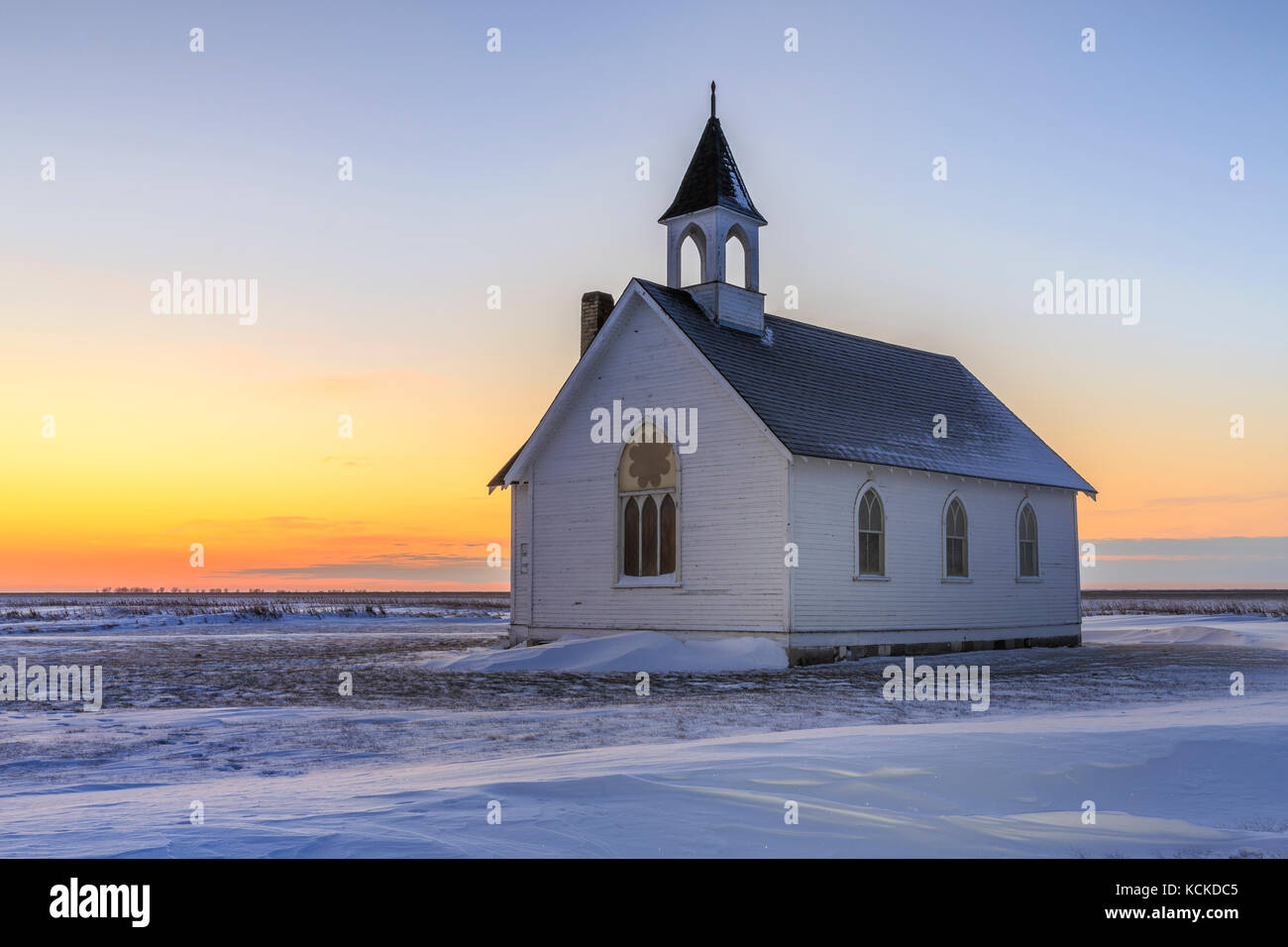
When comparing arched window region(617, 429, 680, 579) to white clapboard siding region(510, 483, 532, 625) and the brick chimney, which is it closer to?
white clapboard siding region(510, 483, 532, 625)

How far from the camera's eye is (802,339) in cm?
2817

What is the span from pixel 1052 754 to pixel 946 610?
18.9m

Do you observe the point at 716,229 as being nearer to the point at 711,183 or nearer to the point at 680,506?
the point at 711,183

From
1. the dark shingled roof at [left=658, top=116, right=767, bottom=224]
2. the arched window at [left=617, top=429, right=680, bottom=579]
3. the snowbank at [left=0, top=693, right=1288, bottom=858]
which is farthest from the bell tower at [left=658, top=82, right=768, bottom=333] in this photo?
the snowbank at [left=0, top=693, right=1288, bottom=858]

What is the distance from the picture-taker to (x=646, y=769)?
25.6ft

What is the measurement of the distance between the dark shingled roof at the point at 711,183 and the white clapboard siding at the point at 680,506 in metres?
3.03

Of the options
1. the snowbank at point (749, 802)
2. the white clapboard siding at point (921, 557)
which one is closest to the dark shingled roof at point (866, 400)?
the white clapboard siding at point (921, 557)

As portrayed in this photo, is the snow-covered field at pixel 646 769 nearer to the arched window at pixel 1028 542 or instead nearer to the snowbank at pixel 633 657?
the snowbank at pixel 633 657

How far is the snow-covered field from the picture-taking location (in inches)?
234

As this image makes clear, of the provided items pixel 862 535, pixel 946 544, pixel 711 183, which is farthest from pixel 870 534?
pixel 711 183

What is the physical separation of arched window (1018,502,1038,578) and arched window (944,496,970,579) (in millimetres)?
2934

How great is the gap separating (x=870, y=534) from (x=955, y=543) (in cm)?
378
